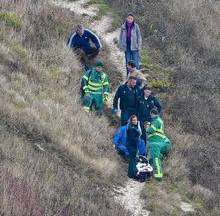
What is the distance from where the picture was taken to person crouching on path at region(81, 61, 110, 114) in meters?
14.6

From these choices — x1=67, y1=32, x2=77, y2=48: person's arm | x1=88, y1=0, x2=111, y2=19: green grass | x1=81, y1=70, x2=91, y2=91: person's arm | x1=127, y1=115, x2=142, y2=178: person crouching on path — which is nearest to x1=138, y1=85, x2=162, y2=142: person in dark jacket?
x1=127, y1=115, x2=142, y2=178: person crouching on path

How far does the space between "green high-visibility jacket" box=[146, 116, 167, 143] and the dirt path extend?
1723 millimetres

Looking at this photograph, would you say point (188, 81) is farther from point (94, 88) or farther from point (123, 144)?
point (123, 144)

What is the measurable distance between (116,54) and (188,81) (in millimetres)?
2551

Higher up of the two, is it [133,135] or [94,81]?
[94,81]

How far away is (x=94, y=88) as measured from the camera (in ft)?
48.2

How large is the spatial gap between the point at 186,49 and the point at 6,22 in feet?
21.7

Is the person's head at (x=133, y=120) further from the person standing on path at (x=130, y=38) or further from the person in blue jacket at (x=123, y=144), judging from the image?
the person standing on path at (x=130, y=38)

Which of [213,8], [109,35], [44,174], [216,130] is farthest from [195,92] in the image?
[44,174]

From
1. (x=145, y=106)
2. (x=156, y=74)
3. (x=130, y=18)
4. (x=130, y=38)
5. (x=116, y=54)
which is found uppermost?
(x=130, y=18)

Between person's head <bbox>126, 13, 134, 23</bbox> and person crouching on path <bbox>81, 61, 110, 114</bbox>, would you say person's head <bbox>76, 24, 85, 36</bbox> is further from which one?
person crouching on path <bbox>81, 61, 110, 114</bbox>

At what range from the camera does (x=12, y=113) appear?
1155 centimetres

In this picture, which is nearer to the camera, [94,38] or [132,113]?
[132,113]

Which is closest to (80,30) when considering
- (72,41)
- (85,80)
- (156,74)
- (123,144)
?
(72,41)
